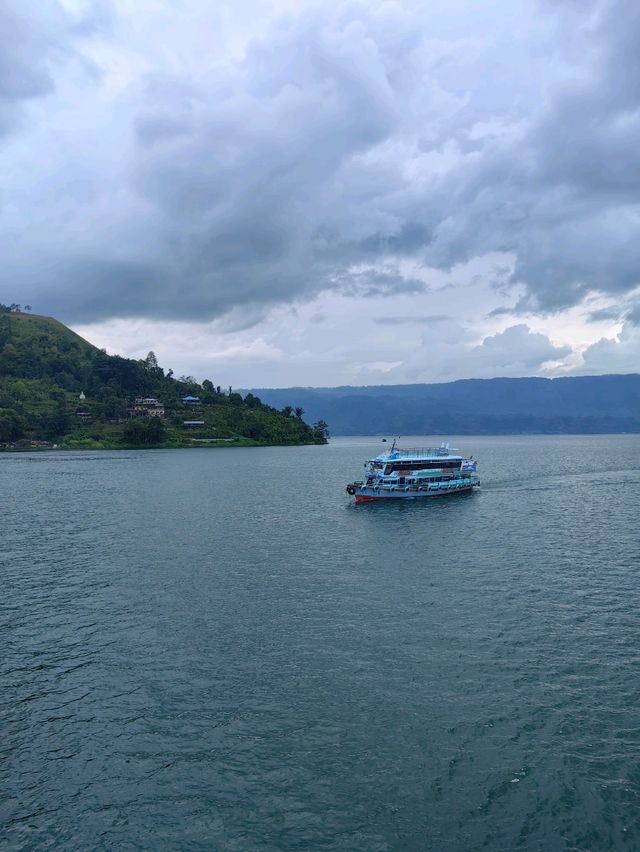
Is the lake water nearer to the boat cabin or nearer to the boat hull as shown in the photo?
the boat hull

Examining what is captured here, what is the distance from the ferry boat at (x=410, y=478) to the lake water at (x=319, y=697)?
46.3 metres

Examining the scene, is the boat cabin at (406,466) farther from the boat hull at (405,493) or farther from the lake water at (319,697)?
the lake water at (319,697)

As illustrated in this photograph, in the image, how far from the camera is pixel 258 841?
24.8 m

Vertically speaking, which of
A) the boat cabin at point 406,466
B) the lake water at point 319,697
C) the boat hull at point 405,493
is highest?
the boat cabin at point 406,466

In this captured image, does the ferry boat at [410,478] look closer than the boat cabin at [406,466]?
Yes

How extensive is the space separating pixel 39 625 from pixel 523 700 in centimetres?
3816

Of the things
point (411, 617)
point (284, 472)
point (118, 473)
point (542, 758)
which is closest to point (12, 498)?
point (118, 473)

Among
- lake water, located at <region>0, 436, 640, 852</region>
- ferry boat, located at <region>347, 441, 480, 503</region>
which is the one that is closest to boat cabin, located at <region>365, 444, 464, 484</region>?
ferry boat, located at <region>347, 441, 480, 503</region>

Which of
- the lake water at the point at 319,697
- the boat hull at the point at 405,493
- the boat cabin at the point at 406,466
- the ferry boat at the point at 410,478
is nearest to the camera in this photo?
the lake water at the point at 319,697

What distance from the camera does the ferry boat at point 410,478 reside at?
12719cm

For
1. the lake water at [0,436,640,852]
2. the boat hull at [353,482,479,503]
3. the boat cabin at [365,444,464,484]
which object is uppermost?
the boat cabin at [365,444,464,484]

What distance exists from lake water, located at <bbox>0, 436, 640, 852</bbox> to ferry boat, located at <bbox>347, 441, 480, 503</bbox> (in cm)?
4635

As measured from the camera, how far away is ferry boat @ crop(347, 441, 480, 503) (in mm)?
127188

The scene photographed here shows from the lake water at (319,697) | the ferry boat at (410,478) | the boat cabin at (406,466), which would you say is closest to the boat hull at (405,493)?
the ferry boat at (410,478)
